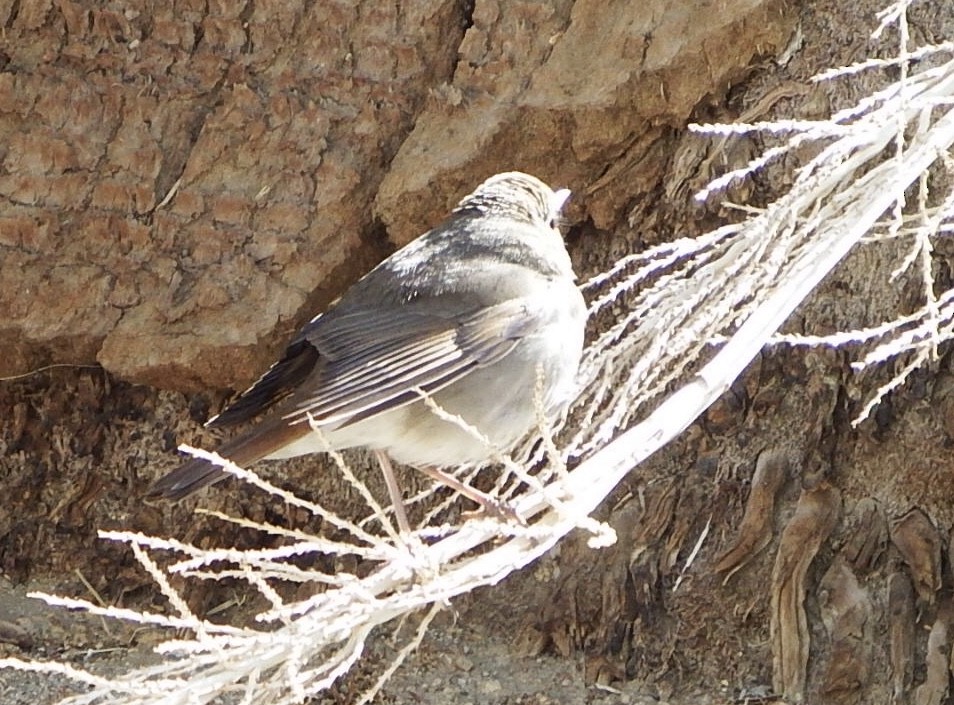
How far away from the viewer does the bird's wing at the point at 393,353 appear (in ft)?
12.0

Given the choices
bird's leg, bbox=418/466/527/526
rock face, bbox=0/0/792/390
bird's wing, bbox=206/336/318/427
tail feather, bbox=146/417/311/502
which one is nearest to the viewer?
bird's leg, bbox=418/466/527/526

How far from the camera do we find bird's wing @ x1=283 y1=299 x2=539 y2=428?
3660mm

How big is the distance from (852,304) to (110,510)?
102 inches

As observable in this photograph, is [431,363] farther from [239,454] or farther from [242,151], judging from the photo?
[242,151]

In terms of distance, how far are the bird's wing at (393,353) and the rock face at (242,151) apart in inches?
34.8

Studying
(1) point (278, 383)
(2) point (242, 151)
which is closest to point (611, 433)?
(1) point (278, 383)

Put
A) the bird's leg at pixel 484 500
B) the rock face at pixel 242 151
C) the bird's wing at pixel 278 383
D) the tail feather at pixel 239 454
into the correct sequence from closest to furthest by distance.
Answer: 1. the bird's leg at pixel 484 500
2. the tail feather at pixel 239 454
3. the bird's wing at pixel 278 383
4. the rock face at pixel 242 151

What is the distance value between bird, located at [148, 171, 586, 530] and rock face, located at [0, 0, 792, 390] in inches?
27.4

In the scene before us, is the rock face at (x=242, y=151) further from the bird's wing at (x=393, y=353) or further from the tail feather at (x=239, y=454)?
the tail feather at (x=239, y=454)

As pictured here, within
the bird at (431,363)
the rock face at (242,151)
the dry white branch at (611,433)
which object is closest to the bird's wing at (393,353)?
the bird at (431,363)

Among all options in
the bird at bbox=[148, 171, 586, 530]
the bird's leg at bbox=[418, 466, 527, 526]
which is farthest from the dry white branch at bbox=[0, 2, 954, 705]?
the bird at bbox=[148, 171, 586, 530]

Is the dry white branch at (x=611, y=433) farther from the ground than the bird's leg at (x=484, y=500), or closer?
farther from the ground

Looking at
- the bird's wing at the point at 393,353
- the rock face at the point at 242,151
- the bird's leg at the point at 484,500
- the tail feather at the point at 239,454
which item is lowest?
the bird's leg at the point at 484,500

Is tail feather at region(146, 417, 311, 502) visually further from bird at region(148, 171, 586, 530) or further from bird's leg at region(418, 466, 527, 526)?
bird's leg at region(418, 466, 527, 526)
